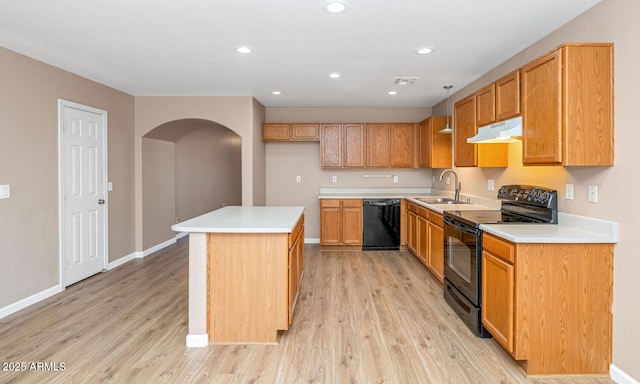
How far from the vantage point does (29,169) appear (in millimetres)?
3457

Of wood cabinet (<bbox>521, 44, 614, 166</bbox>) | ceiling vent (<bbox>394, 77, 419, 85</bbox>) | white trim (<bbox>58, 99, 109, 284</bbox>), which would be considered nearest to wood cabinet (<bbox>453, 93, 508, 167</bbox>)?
ceiling vent (<bbox>394, 77, 419, 85</bbox>)

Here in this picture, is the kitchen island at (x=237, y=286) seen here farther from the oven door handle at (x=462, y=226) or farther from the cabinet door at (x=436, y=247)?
the cabinet door at (x=436, y=247)

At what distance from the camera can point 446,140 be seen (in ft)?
17.5

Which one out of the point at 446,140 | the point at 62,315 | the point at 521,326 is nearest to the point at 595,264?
the point at 521,326

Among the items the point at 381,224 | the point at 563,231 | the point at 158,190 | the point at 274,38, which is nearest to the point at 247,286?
the point at 274,38

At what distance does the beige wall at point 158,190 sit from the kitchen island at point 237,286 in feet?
10.6

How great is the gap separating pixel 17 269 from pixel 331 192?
4.26 m

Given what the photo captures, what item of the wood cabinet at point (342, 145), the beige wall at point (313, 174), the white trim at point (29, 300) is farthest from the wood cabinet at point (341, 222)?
the white trim at point (29, 300)

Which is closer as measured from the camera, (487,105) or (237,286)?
(237,286)

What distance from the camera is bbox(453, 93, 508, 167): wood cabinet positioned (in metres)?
3.69

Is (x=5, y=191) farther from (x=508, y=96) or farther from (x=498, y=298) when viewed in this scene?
(x=508, y=96)

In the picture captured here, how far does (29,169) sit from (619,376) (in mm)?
4908

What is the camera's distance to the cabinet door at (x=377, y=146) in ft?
19.5

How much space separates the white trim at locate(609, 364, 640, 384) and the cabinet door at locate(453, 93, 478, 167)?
214cm
